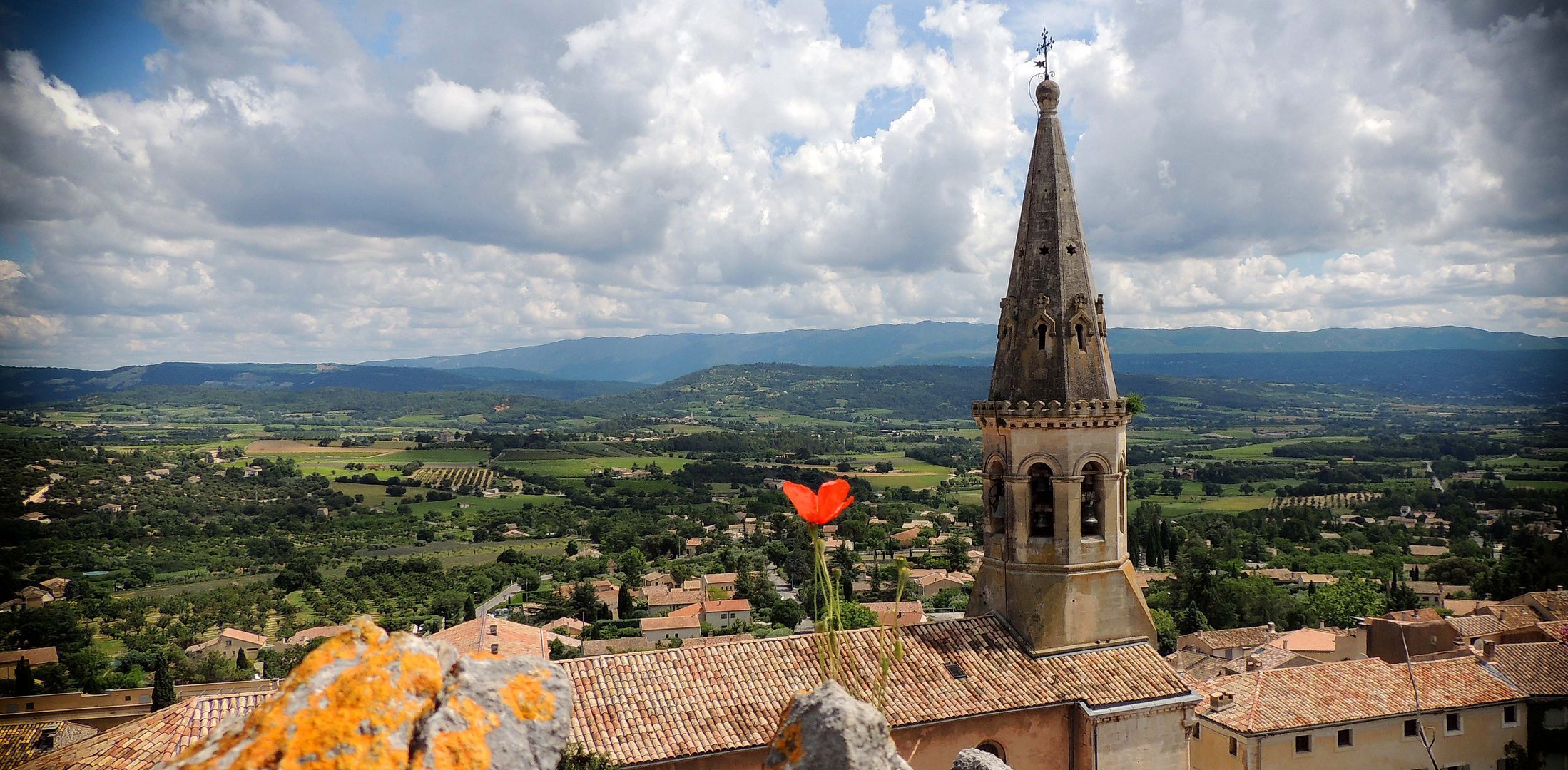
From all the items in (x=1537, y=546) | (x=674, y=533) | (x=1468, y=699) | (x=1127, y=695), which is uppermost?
(x=1127, y=695)

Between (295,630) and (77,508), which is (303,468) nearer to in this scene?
(77,508)

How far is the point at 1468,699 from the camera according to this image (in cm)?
2330

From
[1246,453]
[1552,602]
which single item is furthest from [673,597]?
[1246,453]

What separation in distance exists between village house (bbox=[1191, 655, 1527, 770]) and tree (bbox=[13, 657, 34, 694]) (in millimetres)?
49554

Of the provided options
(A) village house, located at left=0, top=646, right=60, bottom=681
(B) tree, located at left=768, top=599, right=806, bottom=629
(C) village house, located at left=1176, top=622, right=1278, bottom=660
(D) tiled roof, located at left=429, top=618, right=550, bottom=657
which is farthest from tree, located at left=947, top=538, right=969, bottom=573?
(A) village house, located at left=0, top=646, right=60, bottom=681

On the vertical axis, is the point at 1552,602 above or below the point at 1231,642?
above

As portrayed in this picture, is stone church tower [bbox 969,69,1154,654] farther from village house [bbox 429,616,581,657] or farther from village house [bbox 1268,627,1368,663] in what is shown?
village house [bbox 1268,627,1368,663]

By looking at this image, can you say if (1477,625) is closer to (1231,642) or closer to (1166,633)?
(1231,642)

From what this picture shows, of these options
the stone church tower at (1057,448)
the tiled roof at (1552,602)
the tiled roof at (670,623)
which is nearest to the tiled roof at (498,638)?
the stone church tower at (1057,448)

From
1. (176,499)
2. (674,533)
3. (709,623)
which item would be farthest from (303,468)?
(709,623)

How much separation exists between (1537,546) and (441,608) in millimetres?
83007

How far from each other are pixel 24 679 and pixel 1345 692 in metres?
53.8

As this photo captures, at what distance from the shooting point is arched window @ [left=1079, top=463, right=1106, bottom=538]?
1597 centimetres

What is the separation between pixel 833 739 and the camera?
13.1 feet
